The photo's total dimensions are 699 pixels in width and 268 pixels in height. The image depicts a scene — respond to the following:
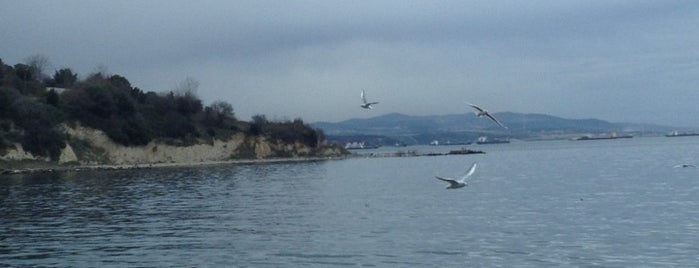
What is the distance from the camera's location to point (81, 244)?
80.9ft

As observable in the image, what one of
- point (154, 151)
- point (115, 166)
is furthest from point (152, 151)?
point (115, 166)

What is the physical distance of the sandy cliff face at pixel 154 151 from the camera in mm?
94319

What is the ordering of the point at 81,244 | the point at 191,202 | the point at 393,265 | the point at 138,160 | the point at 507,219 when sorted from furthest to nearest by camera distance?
the point at 138,160
the point at 191,202
the point at 507,219
the point at 81,244
the point at 393,265

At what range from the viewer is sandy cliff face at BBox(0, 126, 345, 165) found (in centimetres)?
9432

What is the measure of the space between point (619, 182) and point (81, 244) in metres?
38.0

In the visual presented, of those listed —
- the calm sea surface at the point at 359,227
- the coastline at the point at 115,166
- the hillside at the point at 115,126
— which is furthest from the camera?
the hillside at the point at 115,126

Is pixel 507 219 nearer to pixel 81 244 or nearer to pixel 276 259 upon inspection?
pixel 276 259

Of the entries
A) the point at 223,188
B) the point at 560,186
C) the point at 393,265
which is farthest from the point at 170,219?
the point at 560,186

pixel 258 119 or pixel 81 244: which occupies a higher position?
pixel 258 119

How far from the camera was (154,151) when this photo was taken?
108 metres

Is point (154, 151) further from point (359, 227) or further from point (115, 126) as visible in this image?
point (359, 227)

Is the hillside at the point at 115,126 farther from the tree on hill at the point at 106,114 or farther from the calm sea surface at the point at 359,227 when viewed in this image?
the calm sea surface at the point at 359,227

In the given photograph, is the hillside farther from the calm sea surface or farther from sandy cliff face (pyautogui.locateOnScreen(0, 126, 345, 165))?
the calm sea surface

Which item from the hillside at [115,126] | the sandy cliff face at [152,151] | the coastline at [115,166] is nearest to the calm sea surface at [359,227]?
the coastline at [115,166]
